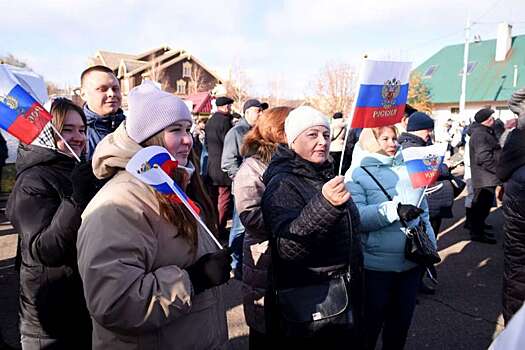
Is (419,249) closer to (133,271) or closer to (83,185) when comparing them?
(133,271)

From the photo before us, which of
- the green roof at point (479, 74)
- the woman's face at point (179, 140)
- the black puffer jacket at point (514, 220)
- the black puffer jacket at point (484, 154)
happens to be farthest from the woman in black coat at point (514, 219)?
the green roof at point (479, 74)

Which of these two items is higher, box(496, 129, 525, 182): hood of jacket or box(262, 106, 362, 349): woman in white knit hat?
box(496, 129, 525, 182): hood of jacket

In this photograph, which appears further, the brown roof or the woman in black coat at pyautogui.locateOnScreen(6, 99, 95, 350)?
the brown roof

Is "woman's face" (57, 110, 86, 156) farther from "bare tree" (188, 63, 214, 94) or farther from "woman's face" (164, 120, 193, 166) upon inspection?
"bare tree" (188, 63, 214, 94)

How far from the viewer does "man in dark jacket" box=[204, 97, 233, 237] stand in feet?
21.6

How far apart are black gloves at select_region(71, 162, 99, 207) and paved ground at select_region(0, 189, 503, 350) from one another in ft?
7.29

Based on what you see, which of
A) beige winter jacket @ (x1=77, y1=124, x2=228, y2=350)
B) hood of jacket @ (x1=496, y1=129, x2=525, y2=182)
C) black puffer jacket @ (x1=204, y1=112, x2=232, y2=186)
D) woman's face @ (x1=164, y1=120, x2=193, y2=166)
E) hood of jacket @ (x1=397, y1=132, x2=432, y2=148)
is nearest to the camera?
beige winter jacket @ (x1=77, y1=124, x2=228, y2=350)

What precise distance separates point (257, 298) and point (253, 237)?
41cm

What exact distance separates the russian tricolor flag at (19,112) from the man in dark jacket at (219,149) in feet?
13.8

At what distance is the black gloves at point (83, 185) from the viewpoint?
6.33 feet

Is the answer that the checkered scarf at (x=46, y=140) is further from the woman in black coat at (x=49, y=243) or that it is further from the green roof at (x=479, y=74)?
the green roof at (x=479, y=74)

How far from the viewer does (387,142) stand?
305 centimetres

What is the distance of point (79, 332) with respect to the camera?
2.29 meters

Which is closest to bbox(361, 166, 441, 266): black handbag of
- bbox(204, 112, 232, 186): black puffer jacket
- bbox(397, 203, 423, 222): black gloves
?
bbox(397, 203, 423, 222): black gloves
